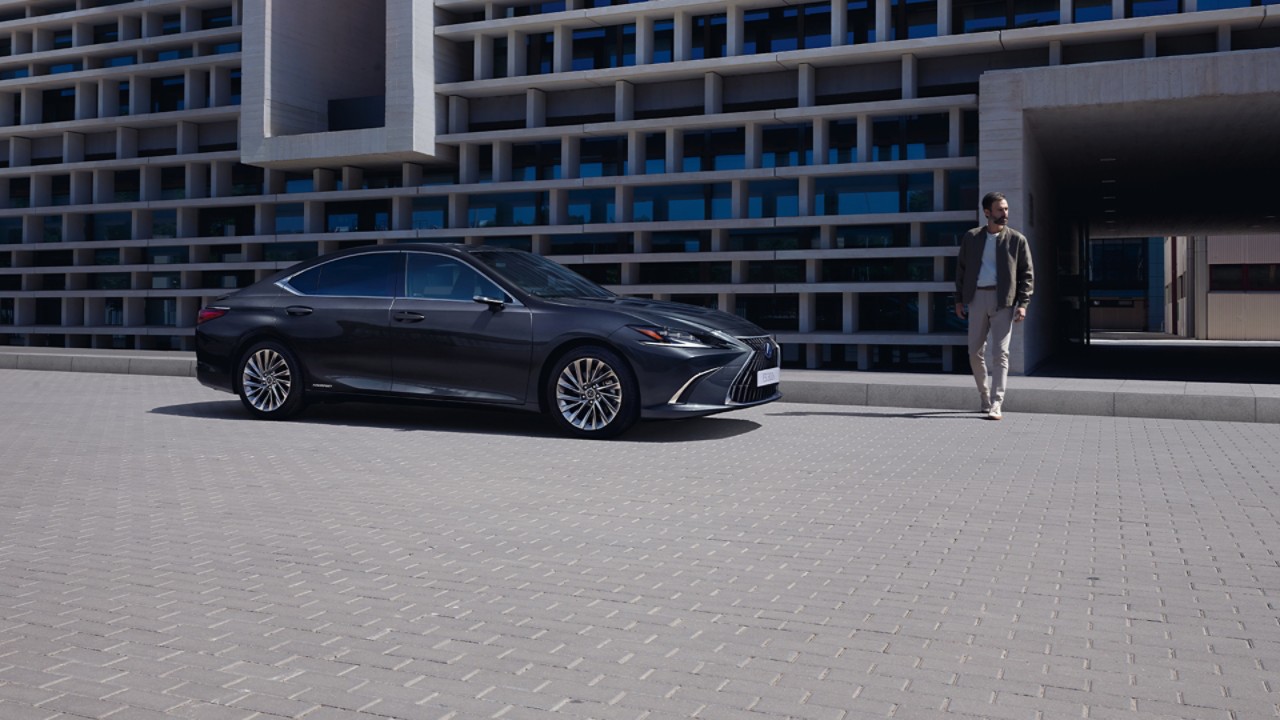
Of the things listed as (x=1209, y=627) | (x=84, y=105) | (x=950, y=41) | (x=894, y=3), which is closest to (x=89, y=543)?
(x=1209, y=627)

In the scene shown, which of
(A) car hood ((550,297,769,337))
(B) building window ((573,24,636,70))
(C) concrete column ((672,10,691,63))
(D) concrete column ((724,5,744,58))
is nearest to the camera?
(A) car hood ((550,297,769,337))

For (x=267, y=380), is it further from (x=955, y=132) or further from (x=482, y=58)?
(x=482, y=58)

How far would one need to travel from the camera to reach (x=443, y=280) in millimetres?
9703

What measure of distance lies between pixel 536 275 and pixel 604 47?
10789 millimetres

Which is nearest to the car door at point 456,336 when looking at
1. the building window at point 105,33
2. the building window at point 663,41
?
the building window at point 663,41

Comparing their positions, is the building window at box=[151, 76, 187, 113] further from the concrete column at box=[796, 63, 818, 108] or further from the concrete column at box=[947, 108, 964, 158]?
the concrete column at box=[947, 108, 964, 158]

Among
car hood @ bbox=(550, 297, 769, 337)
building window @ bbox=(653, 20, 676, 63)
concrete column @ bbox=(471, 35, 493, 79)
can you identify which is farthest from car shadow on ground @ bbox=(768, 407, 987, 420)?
concrete column @ bbox=(471, 35, 493, 79)

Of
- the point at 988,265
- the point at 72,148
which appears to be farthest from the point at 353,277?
the point at 72,148

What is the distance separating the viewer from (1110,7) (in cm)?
1642

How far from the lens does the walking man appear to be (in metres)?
10.7

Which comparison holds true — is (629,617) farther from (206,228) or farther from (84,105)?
(84,105)

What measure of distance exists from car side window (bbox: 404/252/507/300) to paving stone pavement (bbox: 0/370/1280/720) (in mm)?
1699

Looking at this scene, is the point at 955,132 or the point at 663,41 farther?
the point at 663,41

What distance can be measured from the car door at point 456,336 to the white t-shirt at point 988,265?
4.55 meters
